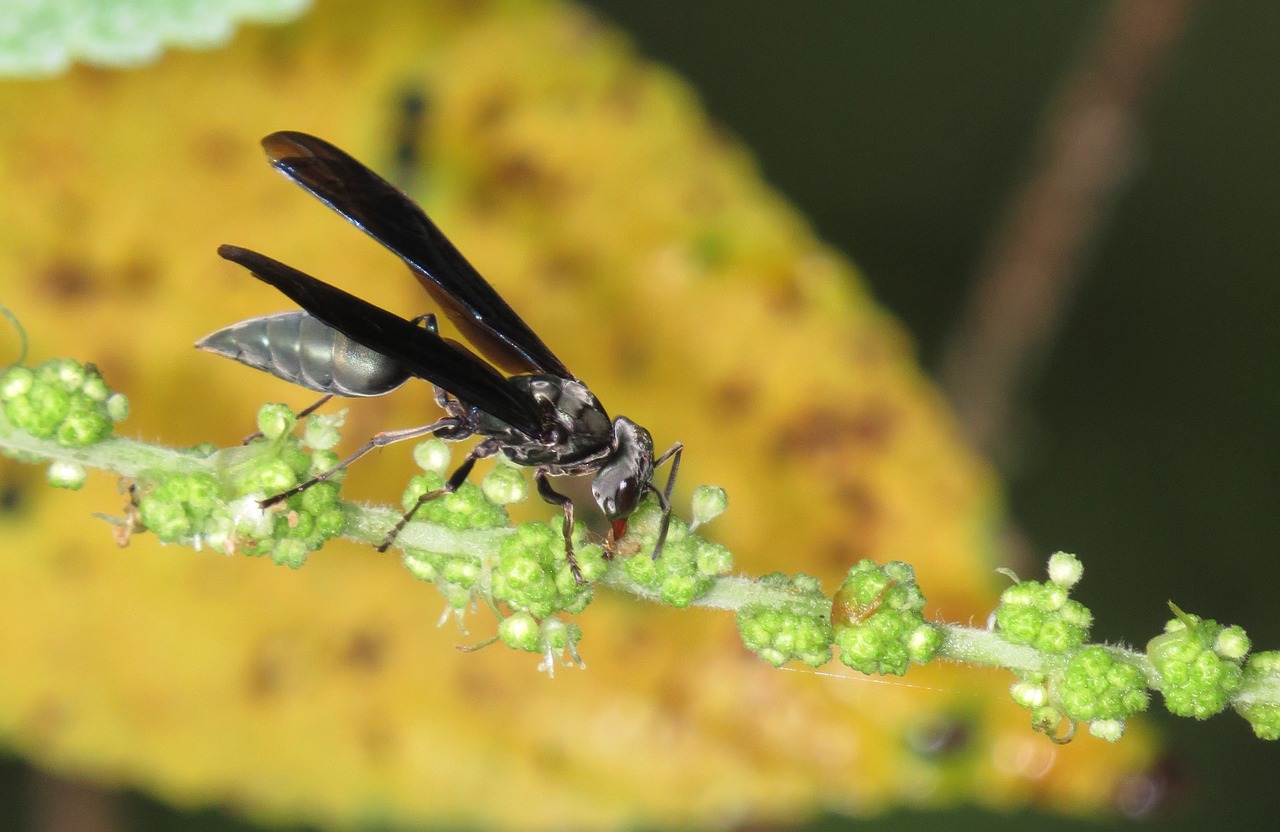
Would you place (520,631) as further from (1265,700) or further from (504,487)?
(1265,700)

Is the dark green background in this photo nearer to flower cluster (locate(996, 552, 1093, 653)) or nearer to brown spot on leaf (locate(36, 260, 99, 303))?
brown spot on leaf (locate(36, 260, 99, 303))

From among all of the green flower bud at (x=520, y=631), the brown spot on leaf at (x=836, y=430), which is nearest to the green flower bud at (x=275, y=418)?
the green flower bud at (x=520, y=631)

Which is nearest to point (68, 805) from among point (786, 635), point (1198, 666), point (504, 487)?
point (504, 487)

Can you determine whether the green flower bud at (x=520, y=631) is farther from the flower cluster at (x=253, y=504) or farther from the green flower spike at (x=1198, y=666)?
the green flower spike at (x=1198, y=666)

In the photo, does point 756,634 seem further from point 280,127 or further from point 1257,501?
point 1257,501

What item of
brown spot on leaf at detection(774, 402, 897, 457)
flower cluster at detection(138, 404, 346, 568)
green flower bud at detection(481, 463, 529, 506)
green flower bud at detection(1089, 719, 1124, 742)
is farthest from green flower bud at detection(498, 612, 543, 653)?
brown spot on leaf at detection(774, 402, 897, 457)

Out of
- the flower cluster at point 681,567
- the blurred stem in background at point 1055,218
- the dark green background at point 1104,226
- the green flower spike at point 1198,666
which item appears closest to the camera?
the green flower spike at point 1198,666

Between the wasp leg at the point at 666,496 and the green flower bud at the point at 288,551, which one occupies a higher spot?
the wasp leg at the point at 666,496
